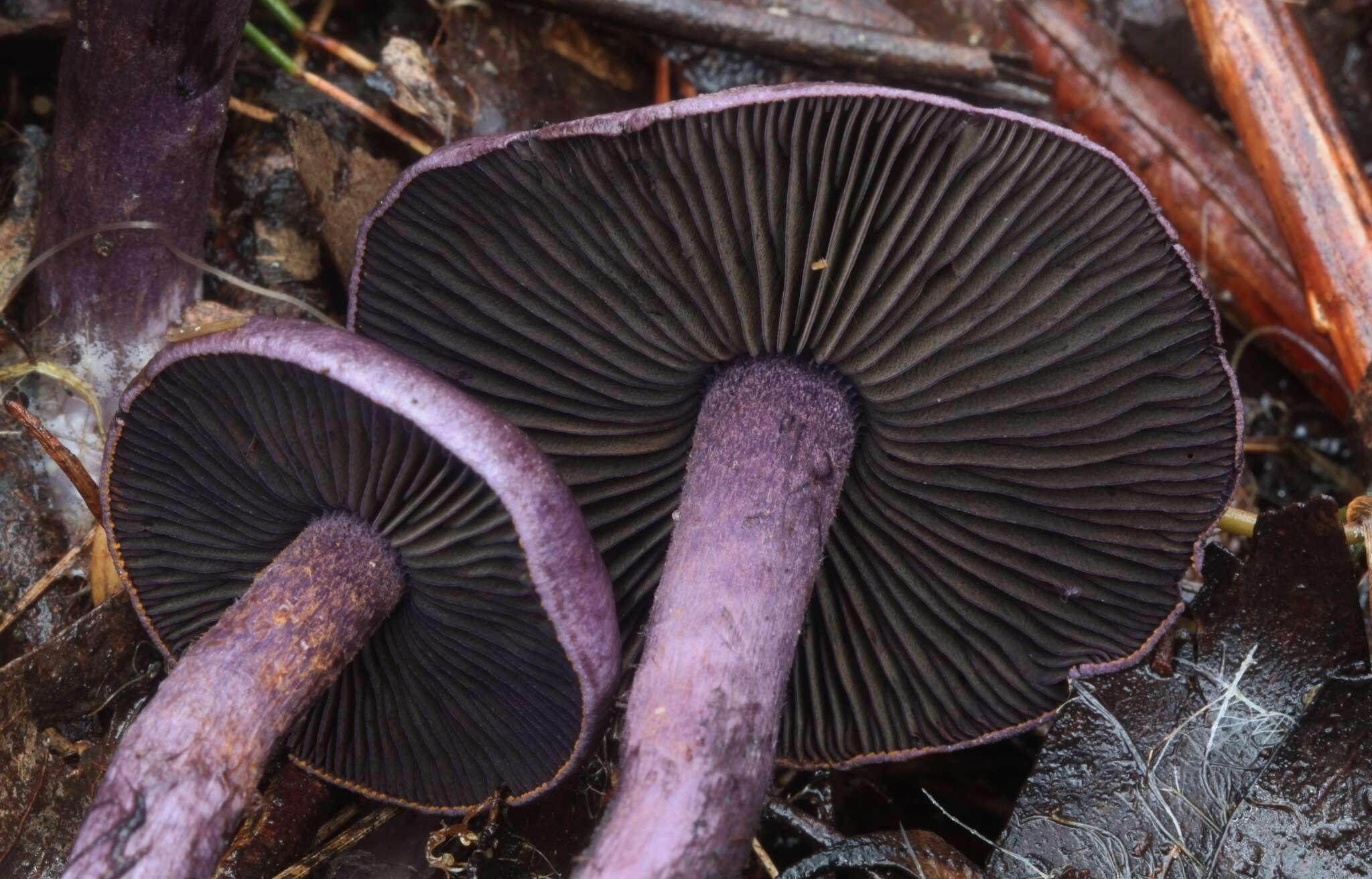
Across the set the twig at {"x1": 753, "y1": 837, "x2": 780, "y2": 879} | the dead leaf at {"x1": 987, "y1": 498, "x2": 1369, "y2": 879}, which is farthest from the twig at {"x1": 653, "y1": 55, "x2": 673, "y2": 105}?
the twig at {"x1": 753, "y1": 837, "x2": 780, "y2": 879}

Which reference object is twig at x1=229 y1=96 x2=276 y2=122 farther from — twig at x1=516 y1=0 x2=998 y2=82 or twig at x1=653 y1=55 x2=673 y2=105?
twig at x1=653 y1=55 x2=673 y2=105

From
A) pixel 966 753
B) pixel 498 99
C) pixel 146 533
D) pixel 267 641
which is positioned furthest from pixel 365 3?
pixel 966 753

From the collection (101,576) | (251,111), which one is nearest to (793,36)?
(251,111)

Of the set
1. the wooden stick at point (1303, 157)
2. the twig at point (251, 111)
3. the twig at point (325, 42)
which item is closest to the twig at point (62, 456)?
the twig at point (251, 111)

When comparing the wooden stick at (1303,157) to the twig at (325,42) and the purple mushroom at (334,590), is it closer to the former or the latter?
the purple mushroom at (334,590)

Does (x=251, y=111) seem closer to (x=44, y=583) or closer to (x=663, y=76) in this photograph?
(x=663, y=76)
